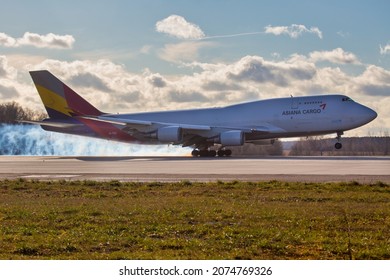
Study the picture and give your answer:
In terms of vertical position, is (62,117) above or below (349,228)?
above

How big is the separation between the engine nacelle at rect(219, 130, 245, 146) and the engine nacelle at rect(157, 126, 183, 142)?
3803 millimetres

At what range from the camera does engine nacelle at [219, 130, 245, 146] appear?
49500 mm

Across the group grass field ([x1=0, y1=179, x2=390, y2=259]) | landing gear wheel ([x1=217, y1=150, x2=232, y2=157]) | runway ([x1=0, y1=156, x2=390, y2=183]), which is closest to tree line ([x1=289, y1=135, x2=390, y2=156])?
landing gear wheel ([x1=217, y1=150, x2=232, y2=157])

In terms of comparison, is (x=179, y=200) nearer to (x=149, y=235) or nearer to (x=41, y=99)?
(x=149, y=235)

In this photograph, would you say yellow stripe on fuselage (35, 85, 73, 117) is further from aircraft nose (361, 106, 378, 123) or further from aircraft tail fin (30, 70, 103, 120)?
aircraft nose (361, 106, 378, 123)

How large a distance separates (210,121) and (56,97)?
15600 millimetres

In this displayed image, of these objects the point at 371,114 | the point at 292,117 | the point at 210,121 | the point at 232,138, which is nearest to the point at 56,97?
the point at 210,121

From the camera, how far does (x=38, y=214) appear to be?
13180mm

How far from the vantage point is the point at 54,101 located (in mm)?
58750

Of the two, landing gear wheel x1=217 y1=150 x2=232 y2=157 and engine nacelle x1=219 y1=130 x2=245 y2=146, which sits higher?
engine nacelle x1=219 y1=130 x2=245 y2=146

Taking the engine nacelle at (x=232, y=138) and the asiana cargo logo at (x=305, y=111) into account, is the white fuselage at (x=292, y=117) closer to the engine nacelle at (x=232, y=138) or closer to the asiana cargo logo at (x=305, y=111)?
the asiana cargo logo at (x=305, y=111)

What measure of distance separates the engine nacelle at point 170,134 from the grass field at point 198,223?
3262cm
